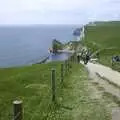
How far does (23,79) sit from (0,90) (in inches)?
208

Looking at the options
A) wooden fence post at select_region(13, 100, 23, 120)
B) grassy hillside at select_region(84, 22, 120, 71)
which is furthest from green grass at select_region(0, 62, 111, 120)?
grassy hillside at select_region(84, 22, 120, 71)

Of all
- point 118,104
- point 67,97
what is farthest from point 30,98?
point 118,104

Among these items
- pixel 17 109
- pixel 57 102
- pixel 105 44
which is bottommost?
pixel 105 44

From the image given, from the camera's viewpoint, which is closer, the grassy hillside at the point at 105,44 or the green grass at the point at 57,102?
the green grass at the point at 57,102

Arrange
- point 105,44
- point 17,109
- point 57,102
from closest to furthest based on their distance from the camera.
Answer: point 17,109 → point 57,102 → point 105,44

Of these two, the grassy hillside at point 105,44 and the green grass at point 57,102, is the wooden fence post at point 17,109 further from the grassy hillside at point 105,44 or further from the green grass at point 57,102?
the grassy hillside at point 105,44

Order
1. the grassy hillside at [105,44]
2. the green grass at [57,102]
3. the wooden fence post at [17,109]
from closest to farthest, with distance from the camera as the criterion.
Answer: the wooden fence post at [17,109] < the green grass at [57,102] < the grassy hillside at [105,44]

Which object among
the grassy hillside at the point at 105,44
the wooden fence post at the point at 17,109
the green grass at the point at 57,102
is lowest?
the grassy hillside at the point at 105,44

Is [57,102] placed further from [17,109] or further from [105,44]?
[105,44]

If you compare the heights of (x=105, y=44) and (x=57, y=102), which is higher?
(x=57, y=102)

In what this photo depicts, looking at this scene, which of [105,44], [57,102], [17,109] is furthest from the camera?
[105,44]

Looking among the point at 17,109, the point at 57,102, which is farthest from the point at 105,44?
the point at 17,109

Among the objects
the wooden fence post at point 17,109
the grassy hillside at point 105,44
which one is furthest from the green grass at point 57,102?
the grassy hillside at point 105,44

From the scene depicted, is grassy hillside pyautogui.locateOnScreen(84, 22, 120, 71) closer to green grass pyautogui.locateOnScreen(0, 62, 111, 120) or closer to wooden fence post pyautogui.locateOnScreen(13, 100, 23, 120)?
green grass pyautogui.locateOnScreen(0, 62, 111, 120)
